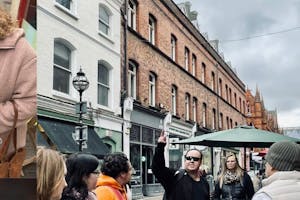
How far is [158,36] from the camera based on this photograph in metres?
20.8

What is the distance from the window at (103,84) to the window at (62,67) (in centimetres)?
197

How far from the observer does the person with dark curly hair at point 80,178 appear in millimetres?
3256

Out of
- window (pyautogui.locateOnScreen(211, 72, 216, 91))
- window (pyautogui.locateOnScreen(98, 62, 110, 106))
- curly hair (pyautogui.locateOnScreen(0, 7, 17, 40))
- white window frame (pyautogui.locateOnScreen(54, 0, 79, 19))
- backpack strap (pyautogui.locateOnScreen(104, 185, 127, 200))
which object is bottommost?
backpack strap (pyautogui.locateOnScreen(104, 185, 127, 200))

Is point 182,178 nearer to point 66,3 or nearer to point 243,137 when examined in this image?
point 243,137

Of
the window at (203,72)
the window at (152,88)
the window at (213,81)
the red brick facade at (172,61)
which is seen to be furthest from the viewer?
the window at (213,81)

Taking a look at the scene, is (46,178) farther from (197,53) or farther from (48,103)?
(197,53)

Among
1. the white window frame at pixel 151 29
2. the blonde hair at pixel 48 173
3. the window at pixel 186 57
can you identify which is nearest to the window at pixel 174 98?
the window at pixel 186 57

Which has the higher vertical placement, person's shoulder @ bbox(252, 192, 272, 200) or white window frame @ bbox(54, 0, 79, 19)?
white window frame @ bbox(54, 0, 79, 19)

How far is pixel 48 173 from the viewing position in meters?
2.31

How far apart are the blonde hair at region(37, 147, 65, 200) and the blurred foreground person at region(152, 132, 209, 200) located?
2405 mm

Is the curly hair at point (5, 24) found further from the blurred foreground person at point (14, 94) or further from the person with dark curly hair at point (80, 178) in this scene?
the person with dark curly hair at point (80, 178)

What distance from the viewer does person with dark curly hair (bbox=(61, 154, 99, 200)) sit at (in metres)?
3.26

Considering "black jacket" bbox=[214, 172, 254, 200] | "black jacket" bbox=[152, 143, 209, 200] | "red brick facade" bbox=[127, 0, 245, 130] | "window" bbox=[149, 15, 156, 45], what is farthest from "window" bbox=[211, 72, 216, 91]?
"black jacket" bbox=[152, 143, 209, 200]

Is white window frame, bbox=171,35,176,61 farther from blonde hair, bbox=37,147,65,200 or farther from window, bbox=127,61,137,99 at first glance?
blonde hair, bbox=37,147,65,200
